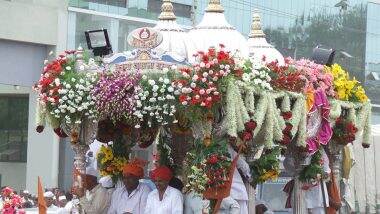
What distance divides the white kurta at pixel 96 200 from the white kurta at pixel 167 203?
731mm

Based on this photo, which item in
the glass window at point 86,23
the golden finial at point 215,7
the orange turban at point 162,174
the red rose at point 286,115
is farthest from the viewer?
the glass window at point 86,23

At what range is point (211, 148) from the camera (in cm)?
888

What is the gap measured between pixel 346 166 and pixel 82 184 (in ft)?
16.0

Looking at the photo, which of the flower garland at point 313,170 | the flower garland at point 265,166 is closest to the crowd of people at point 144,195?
the flower garland at point 265,166

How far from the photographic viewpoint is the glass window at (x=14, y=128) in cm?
2816

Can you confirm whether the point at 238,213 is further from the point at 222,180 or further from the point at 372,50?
the point at 372,50

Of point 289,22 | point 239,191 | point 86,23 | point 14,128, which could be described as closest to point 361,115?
point 239,191

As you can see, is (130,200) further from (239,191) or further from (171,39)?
(171,39)

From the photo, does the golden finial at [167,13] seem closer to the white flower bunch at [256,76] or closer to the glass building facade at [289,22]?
the white flower bunch at [256,76]

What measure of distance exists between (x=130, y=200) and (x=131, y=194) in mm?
77

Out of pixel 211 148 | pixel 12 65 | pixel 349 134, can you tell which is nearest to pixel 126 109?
pixel 211 148

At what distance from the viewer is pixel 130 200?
10398mm

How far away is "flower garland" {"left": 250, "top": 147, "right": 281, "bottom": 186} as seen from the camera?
10.2 meters

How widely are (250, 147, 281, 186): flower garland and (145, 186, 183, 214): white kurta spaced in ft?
2.87
